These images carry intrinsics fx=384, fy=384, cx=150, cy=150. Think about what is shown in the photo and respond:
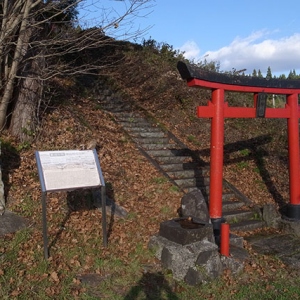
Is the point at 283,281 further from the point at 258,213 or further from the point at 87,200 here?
the point at 87,200

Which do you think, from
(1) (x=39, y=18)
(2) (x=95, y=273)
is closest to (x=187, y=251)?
(2) (x=95, y=273)

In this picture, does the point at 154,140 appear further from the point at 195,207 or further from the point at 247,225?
the point at 195,207

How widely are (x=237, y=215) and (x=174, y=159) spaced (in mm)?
2536

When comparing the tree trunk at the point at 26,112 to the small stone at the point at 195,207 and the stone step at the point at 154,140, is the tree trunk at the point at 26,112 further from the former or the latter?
the small stone at the point at 195,207

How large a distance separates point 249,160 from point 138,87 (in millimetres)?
5451

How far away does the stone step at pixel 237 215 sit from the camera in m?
8.23

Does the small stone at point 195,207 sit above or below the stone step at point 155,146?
below

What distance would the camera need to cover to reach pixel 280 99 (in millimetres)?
22641

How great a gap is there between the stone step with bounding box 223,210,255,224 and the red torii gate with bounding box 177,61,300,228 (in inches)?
33.5

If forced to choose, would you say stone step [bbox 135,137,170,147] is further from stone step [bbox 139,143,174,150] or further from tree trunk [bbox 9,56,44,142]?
tree trunk [bbox 9,56,44,142]

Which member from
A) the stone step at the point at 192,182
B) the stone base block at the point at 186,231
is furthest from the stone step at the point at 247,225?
the stone base block at the point at 186,231

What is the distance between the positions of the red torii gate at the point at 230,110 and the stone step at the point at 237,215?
0.85 metres

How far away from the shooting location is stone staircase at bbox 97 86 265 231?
8.59 m

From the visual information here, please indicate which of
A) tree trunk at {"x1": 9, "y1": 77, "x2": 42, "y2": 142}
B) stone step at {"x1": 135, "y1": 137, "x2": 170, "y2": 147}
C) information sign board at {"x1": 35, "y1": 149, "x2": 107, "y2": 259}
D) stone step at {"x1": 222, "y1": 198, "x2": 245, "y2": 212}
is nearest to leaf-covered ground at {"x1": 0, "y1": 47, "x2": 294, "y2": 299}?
tree trunk at {"x1": 9, "y1": 77, "x2": 42, "y2": 142}
